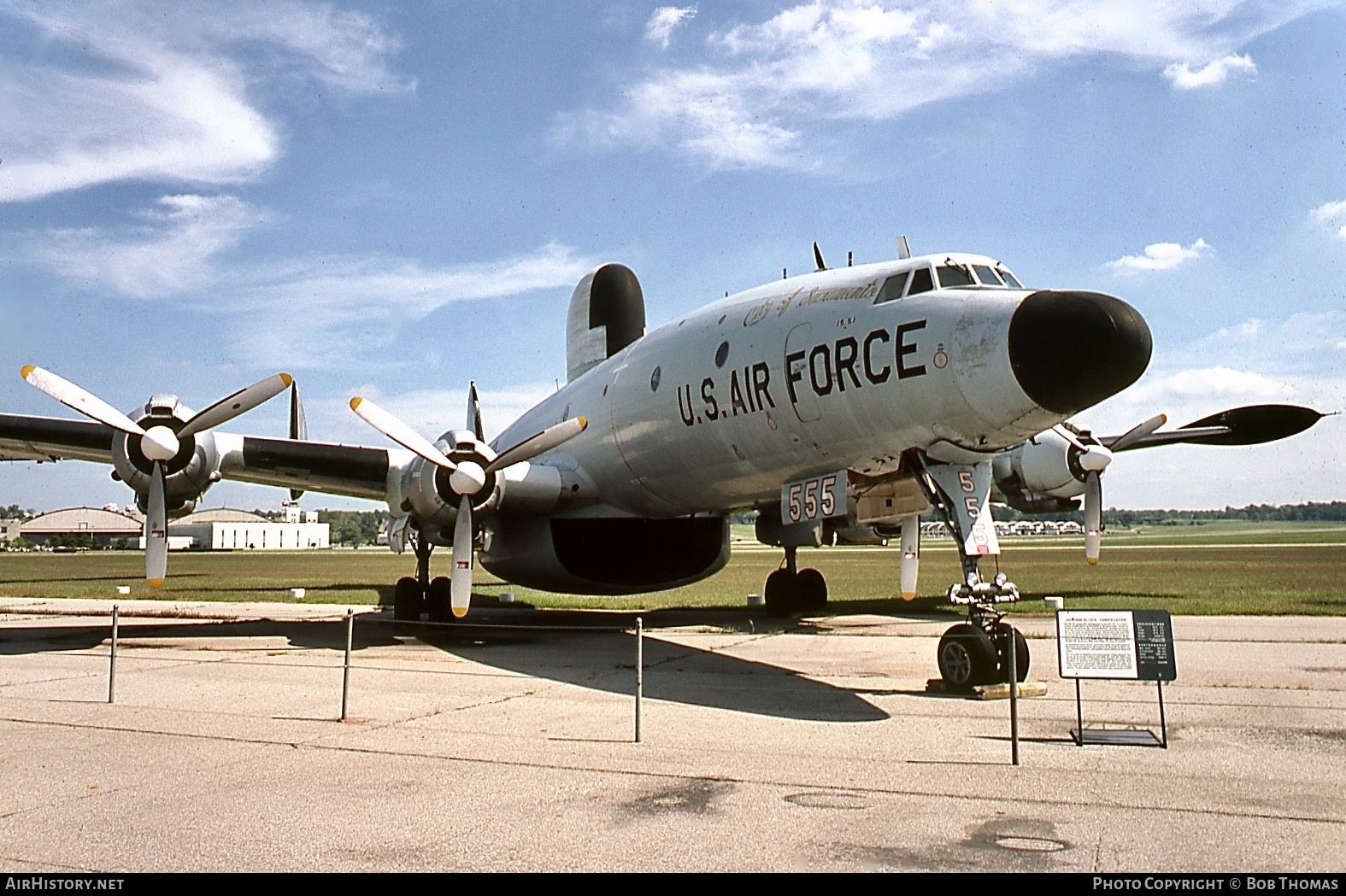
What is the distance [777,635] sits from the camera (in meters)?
18.0

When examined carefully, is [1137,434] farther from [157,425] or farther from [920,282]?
[157,425]

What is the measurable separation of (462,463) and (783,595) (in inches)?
367

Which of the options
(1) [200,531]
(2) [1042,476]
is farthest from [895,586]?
(1) [200,531]

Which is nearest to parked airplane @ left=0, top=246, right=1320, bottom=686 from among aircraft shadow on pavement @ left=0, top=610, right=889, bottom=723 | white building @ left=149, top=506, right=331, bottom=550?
aircraft shadow on pavement @ left=0, top=610, right=889, bottom=723

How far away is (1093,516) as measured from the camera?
17.9m

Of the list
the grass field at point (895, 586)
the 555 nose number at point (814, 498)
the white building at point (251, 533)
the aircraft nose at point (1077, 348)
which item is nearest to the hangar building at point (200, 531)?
the white building at point (251, 533)

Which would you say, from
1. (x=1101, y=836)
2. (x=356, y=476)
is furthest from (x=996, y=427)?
(x=356, y=476)

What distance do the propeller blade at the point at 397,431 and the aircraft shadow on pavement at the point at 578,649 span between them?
308cm

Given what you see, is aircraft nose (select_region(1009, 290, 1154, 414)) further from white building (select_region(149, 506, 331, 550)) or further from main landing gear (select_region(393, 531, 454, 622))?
white building (select_region(149, 506, 331, 550))

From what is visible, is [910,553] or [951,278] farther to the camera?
[910,553]

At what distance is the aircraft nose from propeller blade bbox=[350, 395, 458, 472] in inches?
362

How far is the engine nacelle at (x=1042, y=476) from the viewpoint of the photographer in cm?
2139
